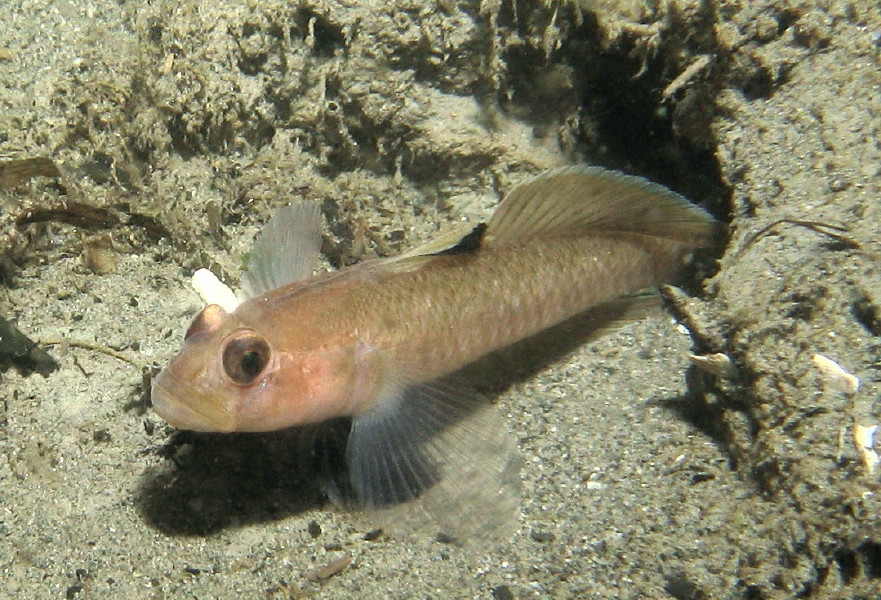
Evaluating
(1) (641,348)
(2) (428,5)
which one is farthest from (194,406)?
(2) (428,5)

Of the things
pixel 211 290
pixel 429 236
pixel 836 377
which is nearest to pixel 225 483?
pixel 211 290

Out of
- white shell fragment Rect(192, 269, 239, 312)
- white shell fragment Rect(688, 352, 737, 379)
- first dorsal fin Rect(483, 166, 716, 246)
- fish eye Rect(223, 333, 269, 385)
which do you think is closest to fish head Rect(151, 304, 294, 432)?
fish eye Rect(223, 333, 269, 385)

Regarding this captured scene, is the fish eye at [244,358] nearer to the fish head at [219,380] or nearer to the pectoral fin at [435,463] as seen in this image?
the fish head at [219,380]

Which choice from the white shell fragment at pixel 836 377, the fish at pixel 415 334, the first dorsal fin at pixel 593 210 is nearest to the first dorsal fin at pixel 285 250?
the fish at pixel 415 334

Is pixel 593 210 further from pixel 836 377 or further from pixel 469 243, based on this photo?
pixel 836 377

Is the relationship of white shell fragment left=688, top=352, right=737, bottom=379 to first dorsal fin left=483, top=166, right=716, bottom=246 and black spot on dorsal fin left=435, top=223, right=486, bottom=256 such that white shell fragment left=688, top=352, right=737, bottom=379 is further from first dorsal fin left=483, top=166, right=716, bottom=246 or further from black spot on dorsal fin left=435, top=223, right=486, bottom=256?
black spot on dorsal fin left=435, top=223, right=486, bottom=256

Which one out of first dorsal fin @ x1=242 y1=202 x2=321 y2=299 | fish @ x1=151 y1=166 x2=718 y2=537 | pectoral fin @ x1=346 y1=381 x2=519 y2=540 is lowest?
pectoral fin @ x1=346 y1=381 x2=519 y2=540

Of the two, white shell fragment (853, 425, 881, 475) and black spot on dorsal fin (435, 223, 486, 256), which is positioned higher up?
black spot on dorsal fin (435, 223, 486, 256)
